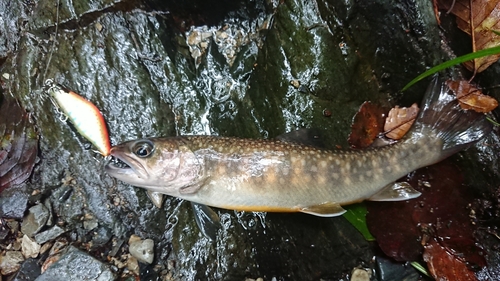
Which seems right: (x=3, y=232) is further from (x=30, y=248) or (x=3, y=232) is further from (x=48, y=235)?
(x=48, y=235)

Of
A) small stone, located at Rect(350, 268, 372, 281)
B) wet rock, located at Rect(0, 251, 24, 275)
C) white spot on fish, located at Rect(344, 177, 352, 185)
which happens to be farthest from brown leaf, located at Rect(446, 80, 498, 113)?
wet rock, located at Rect(0, 251, 24, 275)

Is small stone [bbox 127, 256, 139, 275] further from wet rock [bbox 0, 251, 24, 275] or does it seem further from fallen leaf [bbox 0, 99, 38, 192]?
fallen leaf [bbox 0, 99, 38, 192]

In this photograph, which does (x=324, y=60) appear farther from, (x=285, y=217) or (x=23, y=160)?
(x=23, y=160)

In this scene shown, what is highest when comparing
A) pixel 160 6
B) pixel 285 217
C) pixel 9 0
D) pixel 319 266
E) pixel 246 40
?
pixel 9 0

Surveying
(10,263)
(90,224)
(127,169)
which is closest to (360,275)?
(127,169)

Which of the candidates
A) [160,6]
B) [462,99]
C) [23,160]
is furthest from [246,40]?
[23,160]

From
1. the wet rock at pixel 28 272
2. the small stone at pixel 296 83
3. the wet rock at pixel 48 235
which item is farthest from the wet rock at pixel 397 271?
the wet rock at pixel 28 272
